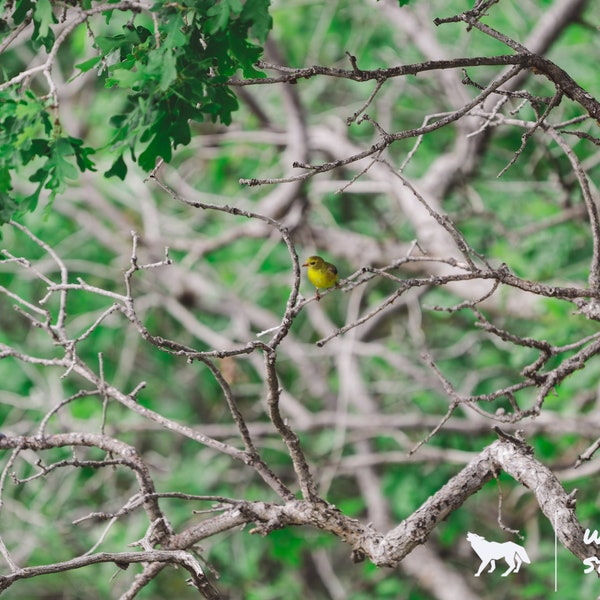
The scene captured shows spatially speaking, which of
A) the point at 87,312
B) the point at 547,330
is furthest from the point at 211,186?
the point at 547,330

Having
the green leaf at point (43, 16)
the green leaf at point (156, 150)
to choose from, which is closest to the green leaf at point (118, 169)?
the green leaf at point (156, 150)

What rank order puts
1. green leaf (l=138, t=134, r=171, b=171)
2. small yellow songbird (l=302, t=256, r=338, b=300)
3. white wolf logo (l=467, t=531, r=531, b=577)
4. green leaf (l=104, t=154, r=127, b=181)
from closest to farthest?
white wolf logo (l=467, t=531, r=531, b=577) → green leaf (l=138, t=134, r=171, b=171) → green leaf (l=104, t=154, r=127, b=181) → small yellow songbird (l=302, t=256, r=338, b=300)

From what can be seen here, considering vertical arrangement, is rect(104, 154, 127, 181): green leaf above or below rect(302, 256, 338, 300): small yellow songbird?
below

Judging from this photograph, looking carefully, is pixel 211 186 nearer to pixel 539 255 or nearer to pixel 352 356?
pixel 352 356

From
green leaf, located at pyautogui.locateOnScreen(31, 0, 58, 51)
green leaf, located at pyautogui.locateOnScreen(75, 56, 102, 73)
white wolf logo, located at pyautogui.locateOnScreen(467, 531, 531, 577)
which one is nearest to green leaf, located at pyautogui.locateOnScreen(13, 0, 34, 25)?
green leaf, located at pyautogui.locateOnScreen(31, 0, 58, 51)

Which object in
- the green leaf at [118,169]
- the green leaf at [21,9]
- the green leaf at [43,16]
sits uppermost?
the green leaf at [21,9]

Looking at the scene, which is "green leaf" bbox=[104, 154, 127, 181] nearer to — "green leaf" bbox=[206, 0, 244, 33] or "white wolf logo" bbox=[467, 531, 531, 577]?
"green leaf" bbox=[206, 0, 244, 33]

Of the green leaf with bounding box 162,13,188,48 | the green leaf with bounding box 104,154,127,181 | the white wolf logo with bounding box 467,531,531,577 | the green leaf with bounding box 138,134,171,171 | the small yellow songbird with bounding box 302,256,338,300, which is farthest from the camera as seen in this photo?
the small yellow songbird with bounding box 302,256,338,300

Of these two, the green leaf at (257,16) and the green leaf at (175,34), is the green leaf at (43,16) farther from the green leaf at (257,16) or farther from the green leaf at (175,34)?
the green leaf at (257,16)

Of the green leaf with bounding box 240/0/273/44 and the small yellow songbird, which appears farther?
the small yellow songbird

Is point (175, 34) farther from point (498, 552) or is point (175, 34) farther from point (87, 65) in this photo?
point (498, 552)

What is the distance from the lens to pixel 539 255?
632cm

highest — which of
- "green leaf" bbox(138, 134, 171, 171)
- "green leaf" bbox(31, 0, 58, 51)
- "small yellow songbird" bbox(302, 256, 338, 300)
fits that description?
"small yellow songbird" bbox(302, 256, 338, 300)

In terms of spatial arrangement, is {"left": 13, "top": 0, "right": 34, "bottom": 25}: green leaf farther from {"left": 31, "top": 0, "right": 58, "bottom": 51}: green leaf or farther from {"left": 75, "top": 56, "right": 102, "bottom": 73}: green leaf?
{"left": 75, "top": 56, "right": 102, "bottom": 73}: green leaf
